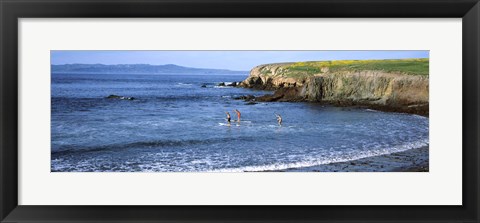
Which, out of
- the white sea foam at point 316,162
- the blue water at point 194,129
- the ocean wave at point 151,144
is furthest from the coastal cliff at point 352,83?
the ocean wave at point 151,144

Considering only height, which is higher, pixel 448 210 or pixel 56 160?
pixel 56 160

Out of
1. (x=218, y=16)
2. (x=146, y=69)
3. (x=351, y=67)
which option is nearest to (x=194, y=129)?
(x=146, y=69)

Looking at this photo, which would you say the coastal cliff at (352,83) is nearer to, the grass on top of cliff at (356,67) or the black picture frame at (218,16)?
the grass on top of cliff at (356,67)

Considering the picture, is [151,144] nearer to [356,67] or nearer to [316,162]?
[316,162]

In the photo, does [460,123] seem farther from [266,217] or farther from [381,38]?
[266,217]

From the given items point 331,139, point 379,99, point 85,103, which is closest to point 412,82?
point 379,99

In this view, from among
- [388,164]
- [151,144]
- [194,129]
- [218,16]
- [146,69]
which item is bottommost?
[388,164]

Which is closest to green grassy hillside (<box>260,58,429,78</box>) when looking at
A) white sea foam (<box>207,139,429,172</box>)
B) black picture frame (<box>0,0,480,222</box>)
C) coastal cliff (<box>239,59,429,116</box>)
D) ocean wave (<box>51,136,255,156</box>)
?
coastal cliff (<box>239,59,429,116</box>)
